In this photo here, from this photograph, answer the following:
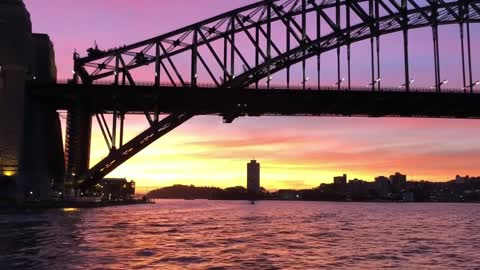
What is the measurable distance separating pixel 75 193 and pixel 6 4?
87.7 ft

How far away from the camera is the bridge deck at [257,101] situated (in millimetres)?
85000

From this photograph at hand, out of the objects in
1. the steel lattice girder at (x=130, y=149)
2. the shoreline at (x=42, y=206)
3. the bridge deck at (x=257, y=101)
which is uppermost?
the bridge deck at (x=257, y=101)

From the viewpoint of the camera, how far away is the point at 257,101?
87875 mm

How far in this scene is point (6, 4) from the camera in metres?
80.3

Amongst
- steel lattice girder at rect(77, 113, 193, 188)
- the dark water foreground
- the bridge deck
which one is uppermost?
the bridge deck

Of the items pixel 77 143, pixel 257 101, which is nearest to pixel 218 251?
pixel 77 143

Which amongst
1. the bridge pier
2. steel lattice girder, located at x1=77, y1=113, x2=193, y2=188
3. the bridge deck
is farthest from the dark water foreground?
the bridge deck

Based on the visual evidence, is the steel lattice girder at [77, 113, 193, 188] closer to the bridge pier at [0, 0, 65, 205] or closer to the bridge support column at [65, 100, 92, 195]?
the bridge support column at [65, 100, 92, 195]

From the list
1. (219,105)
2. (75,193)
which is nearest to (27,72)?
(75,193)

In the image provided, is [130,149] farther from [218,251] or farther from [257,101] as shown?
[218,251]

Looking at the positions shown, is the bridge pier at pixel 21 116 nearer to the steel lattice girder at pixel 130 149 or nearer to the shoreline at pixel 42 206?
the shoreline at pixel 42 206

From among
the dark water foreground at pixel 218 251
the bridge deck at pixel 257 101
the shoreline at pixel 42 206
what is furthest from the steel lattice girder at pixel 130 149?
the dark water foreground at pixel 218 251

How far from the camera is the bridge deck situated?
8500 centimetres

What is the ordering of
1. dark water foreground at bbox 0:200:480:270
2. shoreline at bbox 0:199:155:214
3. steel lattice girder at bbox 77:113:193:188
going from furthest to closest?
steel lattice girder at bbox 77:113:193:188, shoreline at bbox 0:199:155:214, dark water foreground at bbox 0:200:480:270
